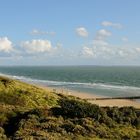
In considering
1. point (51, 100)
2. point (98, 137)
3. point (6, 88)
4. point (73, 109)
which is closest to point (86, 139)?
point (98, 137)

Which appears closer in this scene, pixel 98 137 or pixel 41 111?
pixel 98 137

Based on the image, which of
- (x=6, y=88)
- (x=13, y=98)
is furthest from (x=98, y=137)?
(x=6, y=88)

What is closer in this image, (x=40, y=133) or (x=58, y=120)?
(x=40, y=133)

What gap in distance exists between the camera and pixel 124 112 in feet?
80.5

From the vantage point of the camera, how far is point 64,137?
66.0 feet

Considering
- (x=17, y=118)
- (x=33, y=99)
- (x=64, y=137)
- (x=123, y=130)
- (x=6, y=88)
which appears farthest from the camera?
(x=6, y=88)

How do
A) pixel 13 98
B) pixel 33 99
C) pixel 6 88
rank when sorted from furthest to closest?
pixel 6 88, pixel 33 99, pixel 13 98

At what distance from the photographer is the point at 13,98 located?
130 ft

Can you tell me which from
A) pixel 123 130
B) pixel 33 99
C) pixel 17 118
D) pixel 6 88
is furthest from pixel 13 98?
pixel 123 130

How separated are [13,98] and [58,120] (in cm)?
1798

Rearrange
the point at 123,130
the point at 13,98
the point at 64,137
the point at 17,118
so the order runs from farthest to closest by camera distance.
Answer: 1. the point at 13,98
2. the point at 17,118
3. the point at 123,130
4. the point at 64,137

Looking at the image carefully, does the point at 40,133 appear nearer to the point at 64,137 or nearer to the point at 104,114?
the point at 64,137

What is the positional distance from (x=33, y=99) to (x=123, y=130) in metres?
21.4

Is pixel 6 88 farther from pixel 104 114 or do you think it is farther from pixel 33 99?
pixel 104 114
